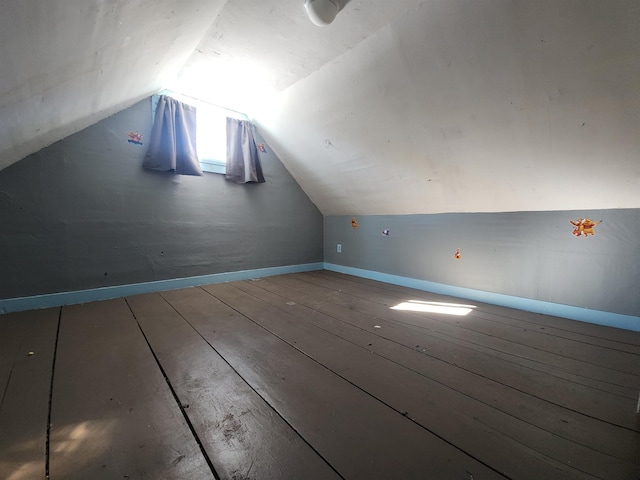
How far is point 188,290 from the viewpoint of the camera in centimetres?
280

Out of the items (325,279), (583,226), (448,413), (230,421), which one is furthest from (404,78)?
(325,279)

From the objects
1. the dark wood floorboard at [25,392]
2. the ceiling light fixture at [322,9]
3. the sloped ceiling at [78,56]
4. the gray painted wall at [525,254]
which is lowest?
the dark wood floorboard at [25,392]

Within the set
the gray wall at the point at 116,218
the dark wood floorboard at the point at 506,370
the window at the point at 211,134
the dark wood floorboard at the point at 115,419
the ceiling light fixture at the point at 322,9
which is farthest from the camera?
the window at the point at 211,134

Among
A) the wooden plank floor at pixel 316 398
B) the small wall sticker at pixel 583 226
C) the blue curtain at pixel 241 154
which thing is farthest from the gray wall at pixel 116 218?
the small wall sticker at pixel 583 226

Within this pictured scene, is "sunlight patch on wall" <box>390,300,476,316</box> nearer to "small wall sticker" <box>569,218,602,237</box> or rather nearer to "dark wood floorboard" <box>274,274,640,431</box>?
"dark wood floorboard" <box>274,274,640,431</box>

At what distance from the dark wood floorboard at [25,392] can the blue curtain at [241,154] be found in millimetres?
2112

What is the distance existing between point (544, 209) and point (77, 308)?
3.90 meters

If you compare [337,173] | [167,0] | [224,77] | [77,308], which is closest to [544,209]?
[337,173]

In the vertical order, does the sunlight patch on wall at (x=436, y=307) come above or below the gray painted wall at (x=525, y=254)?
below

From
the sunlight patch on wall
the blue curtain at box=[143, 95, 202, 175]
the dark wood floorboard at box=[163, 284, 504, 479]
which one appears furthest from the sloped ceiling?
the sunlight patch on wall

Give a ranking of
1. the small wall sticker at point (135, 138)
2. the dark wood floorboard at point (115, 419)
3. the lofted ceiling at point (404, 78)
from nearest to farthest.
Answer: the dark wood floorboard at point (115, 419) < the lofted ceiling at point (404, 78) < the small wall sticker at point (135, 138)

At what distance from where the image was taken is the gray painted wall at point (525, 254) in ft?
5.98

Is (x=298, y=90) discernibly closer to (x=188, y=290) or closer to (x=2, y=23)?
(x=2, y=23)

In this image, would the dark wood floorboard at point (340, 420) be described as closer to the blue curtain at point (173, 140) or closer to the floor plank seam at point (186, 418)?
the floor plank seam at point (186, 418)
